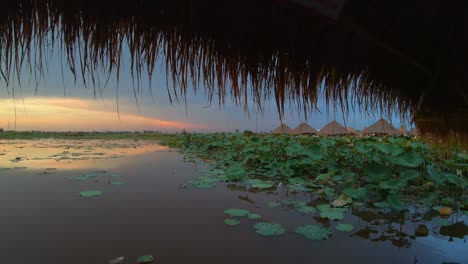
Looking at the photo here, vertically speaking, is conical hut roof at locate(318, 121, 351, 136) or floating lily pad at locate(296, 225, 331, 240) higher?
conical hut roof at locate(318, 121, 351, 136)

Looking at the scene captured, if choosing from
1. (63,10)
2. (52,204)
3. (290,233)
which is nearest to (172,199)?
(52,204)

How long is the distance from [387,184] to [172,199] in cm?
139

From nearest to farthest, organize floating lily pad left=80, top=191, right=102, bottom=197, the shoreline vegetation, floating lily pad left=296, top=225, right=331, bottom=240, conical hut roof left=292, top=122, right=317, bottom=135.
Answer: floating lily pad left=296, top=225, right=331, bottom=240 < the shoreline vegetation < floating lily pad left=80, top=191, right=102, bottom=197 < conical hut roof left=292, top=122, right=317, bottom=135

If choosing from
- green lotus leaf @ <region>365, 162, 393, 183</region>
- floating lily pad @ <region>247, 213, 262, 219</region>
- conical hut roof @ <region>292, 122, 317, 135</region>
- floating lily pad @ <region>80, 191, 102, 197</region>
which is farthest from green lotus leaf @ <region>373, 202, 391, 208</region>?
conical hut roof @ <region>292, 122, 317, 135</region>

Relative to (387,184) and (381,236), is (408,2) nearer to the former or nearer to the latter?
(381,236)

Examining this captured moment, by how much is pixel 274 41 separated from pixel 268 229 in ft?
2.70

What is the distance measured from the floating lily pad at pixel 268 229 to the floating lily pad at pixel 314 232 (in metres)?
0.08

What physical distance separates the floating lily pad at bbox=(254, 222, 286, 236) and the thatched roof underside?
21.2 inches

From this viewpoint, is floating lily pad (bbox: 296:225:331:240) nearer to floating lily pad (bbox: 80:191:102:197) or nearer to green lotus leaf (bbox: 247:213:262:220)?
green lotus leaf (bbox: 247:213:262:220)

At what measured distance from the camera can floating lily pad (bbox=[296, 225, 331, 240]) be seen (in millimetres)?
1320

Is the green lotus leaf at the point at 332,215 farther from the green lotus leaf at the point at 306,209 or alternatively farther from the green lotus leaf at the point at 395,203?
the green lotus leaf at the point at 395,203

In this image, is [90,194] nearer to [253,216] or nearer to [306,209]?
[253,216]

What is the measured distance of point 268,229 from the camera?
4.58 feet

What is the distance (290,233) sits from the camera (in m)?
1.38
